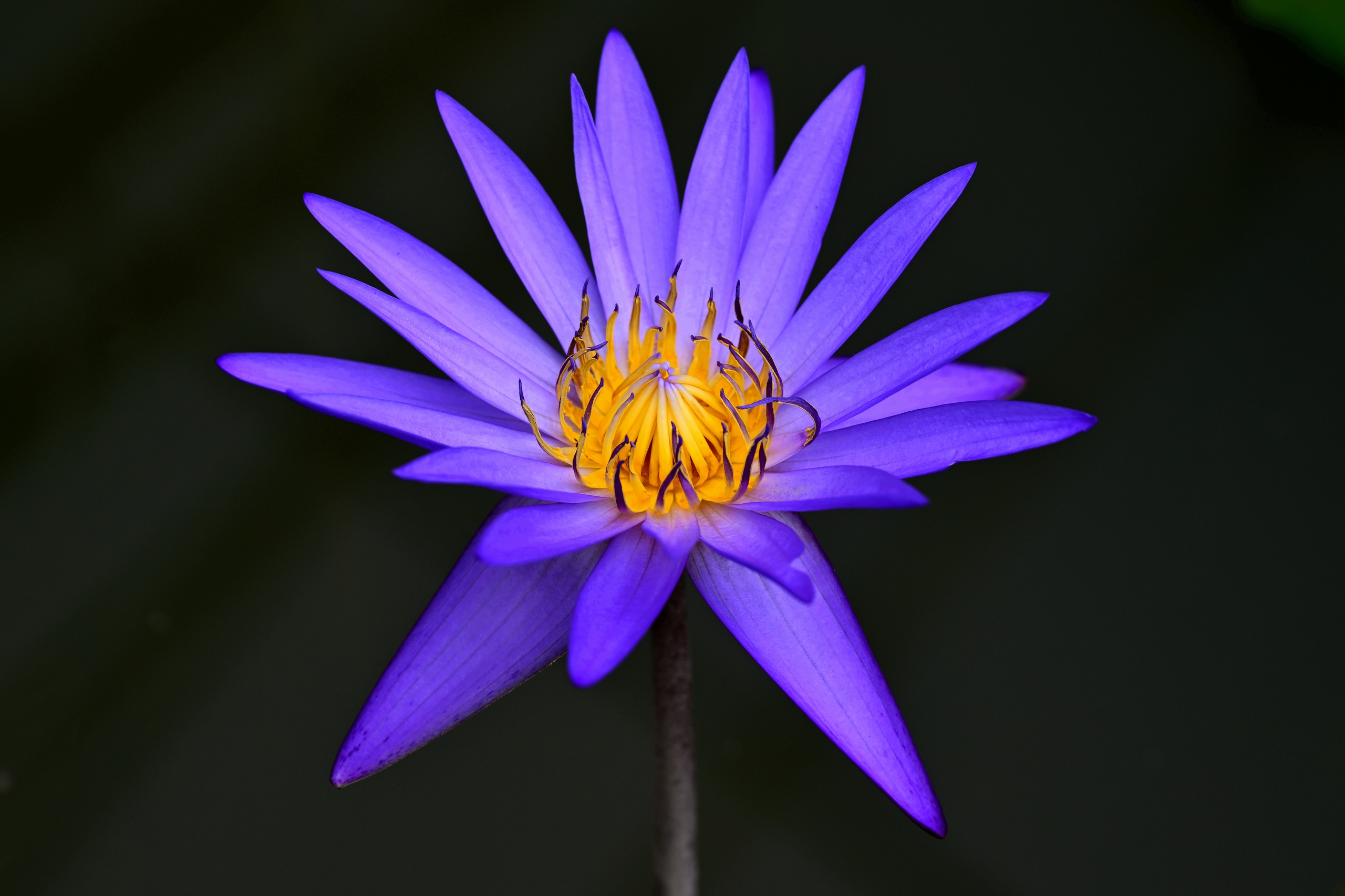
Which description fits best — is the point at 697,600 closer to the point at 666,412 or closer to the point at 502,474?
the point at 666,412

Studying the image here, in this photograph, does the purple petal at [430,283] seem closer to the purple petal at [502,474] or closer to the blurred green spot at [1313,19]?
the purple petal at [502,474]

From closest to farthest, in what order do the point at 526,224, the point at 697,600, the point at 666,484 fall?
1. the point at 666,484
2. the point at 526,224
3. the point at 697,600

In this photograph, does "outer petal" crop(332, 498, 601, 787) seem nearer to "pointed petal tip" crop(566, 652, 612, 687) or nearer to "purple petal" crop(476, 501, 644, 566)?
"purple petal" crop(476, 501, 644, 566)

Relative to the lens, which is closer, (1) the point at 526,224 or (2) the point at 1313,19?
(1) the point at 526,224

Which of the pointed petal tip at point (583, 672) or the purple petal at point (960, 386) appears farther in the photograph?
the purple petal at point (960, 386)

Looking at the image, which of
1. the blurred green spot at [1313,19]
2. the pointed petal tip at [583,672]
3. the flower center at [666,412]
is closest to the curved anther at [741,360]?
the flower center at [666,412]

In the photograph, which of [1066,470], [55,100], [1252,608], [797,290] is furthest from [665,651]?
[55,100]

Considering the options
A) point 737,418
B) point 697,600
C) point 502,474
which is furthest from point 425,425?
point 697,600
